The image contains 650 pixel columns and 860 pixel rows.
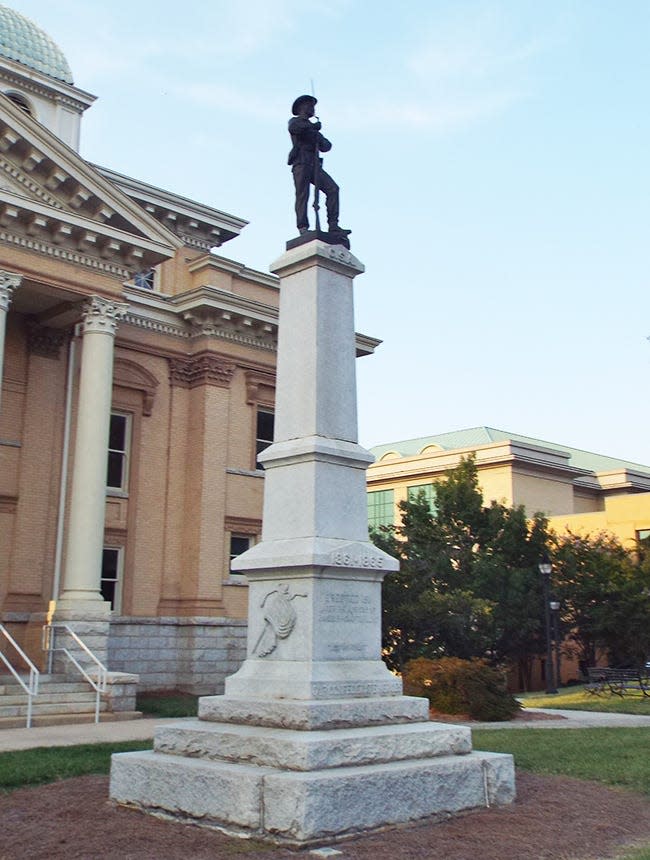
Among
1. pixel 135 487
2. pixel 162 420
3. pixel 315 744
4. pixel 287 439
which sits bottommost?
pixel 315 744

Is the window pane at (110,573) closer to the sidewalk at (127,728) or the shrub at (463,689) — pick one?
the sidewalk at (127,728)

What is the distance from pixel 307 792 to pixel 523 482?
53942 millimetres

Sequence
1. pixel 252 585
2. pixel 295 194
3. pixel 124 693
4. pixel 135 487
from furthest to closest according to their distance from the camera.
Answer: pixel 135 487, pixel 124 693, pixel 295 194, pixel 252 585

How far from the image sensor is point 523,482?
59.6m

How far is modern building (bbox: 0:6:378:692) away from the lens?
2181cm

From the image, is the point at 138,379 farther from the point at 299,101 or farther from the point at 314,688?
the point at 314,688

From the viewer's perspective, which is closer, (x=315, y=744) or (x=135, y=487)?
(x=315, y=744)

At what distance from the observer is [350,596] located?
923 cm

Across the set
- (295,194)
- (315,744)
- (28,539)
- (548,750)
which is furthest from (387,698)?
(28,539)

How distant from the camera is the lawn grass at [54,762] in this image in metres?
10.2

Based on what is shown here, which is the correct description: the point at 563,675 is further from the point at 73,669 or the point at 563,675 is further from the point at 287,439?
the point at 287,439

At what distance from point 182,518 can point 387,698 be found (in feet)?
59.6

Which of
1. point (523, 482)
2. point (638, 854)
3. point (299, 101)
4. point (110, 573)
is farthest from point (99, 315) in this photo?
point (523, 482)

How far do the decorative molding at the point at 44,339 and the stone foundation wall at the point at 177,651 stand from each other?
6949 mm
